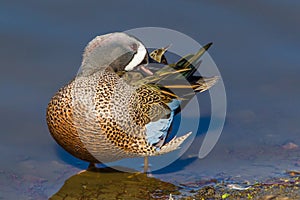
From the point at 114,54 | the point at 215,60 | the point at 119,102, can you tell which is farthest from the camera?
the point at 215,60

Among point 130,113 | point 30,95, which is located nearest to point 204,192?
point 130,113

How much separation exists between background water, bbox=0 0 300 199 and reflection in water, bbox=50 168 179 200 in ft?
0.36

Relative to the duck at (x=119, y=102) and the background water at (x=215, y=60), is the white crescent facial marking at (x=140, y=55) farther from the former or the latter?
the background water at (x=215, y=60)

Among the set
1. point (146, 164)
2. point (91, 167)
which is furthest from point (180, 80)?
point (91, 167)

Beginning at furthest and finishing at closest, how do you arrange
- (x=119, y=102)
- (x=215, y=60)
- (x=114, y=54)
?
(x=215, y=60) < (x=114, y=54) < (x=119, y=102)

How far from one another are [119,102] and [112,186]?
2.30ft

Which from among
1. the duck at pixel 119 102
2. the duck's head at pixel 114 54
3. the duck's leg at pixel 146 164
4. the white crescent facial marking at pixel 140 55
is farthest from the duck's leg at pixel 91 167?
the white crescent facial marking at pixel 140 55

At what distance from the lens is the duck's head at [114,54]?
591 cm

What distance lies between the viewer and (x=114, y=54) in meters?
6.02

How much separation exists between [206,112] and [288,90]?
0.99 m

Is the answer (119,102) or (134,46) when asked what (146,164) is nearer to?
(119,102)

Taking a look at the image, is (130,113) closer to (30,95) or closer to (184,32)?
(30,95)

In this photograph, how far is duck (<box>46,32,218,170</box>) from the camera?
5.57 m

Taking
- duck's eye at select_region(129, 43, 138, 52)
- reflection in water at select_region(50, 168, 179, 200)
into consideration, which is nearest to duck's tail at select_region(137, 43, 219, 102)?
duck's eye at select_region(129, 43, 138, 52)
